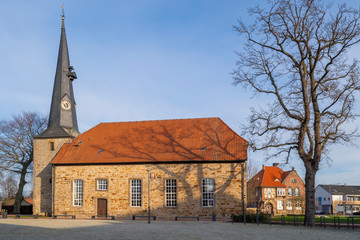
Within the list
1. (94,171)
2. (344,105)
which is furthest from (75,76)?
(344,105)

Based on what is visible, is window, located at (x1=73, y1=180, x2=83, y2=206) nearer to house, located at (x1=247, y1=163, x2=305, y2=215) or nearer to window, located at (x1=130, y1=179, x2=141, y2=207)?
window, located at (x1=130, y1=179, x2=141, y2=207)

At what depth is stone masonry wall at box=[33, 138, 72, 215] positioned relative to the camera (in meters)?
32.9

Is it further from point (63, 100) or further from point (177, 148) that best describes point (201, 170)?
point (63, 100)

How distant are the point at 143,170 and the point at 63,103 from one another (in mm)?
10851

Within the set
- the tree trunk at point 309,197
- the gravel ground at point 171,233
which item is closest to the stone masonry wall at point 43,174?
the gravel ground at point 171,233

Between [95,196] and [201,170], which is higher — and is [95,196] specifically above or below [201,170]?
below

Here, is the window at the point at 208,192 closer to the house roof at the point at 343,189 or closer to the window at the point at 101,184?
the window at the point at 101,184

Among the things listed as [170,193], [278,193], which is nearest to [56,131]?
[170,193]

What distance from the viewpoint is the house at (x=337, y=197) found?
7988 cm

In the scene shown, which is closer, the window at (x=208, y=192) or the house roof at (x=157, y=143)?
the window at (x=208, y=192)

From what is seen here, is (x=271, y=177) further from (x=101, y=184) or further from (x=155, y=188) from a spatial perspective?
(x=101, y=184)

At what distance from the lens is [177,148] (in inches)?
1198

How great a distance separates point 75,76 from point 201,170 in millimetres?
16049

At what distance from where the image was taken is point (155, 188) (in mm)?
29609
